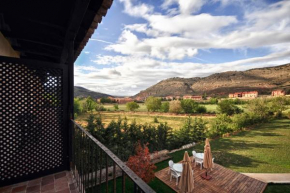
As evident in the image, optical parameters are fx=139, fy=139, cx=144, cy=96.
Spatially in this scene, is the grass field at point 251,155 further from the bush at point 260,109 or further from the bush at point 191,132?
the bush at point 260,109

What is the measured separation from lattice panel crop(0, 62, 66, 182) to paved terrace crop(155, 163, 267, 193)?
602 centimetres

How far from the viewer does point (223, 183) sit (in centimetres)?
692

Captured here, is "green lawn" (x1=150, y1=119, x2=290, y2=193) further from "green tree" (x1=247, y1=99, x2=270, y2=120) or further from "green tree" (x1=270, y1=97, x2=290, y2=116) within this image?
"green tree" (x1=270, y1=97, x2=290, y2=116)

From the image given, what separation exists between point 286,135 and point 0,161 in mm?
25513

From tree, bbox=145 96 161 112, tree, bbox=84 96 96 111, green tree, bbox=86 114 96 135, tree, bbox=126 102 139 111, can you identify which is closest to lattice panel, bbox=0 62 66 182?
green tree, bbox=86 114 96 135

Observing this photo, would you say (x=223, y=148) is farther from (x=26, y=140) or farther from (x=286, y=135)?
(x=26, y=140)

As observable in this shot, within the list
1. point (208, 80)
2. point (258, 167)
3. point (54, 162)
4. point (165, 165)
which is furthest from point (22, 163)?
point (208, 80)

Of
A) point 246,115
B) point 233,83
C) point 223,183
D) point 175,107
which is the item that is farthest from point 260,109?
point 223,183

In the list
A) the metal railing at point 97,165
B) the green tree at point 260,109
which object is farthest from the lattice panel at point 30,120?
the green tree at point 260,109

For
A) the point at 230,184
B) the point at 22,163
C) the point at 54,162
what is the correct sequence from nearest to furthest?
the point at 22,163 → the point at 54,162 → the point at 230,184

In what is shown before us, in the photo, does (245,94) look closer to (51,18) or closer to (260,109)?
(260,109)

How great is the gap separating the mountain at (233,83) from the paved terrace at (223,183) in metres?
40.5

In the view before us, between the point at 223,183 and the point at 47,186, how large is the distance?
25.1 ft

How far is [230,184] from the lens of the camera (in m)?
6.87
